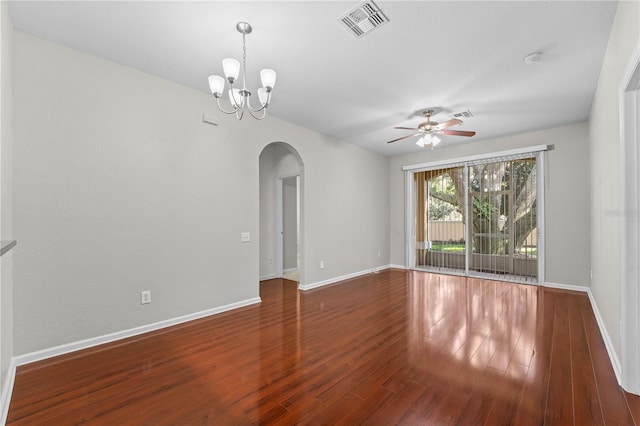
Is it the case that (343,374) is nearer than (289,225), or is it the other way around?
(343,374)

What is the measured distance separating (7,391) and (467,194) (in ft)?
22.2

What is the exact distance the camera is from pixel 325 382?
2068 millimetres

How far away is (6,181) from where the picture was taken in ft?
6.71

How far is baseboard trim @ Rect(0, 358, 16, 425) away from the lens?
1.70m

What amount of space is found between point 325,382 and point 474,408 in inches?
39.4

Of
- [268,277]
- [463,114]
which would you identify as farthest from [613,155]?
[268,277]

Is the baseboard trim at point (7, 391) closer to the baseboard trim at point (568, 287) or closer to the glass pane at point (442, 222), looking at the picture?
the glass pane at point (442, 222)

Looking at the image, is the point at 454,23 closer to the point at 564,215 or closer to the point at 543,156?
the point at 543,156

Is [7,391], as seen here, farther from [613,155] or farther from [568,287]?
[568,287]

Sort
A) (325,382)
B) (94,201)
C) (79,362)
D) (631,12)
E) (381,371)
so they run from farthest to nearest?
1. (94,201)
2. (79,362)
3. (381,371)
4. (325,382)
5. (631,12)

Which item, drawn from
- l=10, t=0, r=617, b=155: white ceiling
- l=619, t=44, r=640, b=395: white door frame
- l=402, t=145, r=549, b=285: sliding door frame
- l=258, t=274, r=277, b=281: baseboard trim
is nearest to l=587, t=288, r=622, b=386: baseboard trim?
l=619, t=44, r=640, b=395: white door frame

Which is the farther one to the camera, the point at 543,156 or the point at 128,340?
the point at 543,156

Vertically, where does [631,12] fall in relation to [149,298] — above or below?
above

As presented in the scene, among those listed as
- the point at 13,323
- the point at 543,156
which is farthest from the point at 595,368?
the point at 13,323
